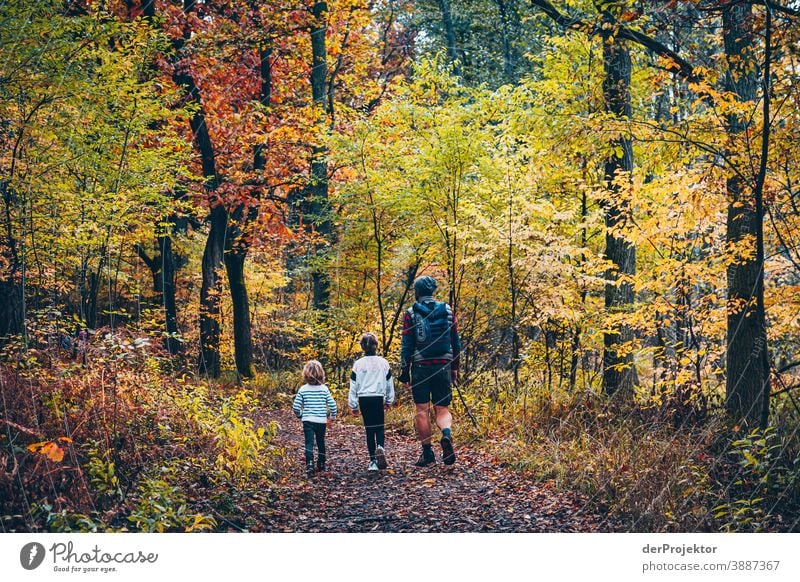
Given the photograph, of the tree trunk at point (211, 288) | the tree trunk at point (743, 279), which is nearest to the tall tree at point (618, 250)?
the tree trunk at point (743, 279)

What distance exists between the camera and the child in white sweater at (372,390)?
7754mm

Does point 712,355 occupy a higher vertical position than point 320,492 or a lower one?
higher

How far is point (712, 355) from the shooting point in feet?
24.9

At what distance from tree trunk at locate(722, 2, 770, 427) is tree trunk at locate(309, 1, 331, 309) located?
25.9 ft

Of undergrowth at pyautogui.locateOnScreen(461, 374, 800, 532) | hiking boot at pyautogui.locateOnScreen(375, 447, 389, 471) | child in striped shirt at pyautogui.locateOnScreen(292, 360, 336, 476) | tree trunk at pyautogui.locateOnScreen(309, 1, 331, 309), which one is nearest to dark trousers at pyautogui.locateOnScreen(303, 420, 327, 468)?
child in striped shirt at pyautogui.locateOnScreen(292, 360, 336, 476)

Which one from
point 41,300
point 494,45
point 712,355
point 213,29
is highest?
point 494,45

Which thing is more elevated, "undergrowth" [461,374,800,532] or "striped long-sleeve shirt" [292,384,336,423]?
"striped long-sleeve shirt" [292,384,336,423]

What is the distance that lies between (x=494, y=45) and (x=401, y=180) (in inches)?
590

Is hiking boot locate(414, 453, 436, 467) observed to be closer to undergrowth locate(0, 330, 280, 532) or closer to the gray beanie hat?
undergrowth locate(0, 330, 280, 532)

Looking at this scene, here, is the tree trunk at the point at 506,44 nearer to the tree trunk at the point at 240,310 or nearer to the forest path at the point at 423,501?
the tree trunk at the point at 240,310

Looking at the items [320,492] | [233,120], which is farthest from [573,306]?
[233,120]

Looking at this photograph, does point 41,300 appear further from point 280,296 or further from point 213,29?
point 280,296

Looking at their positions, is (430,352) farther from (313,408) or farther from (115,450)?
(115,450)

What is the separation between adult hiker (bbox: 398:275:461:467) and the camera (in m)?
7.47
